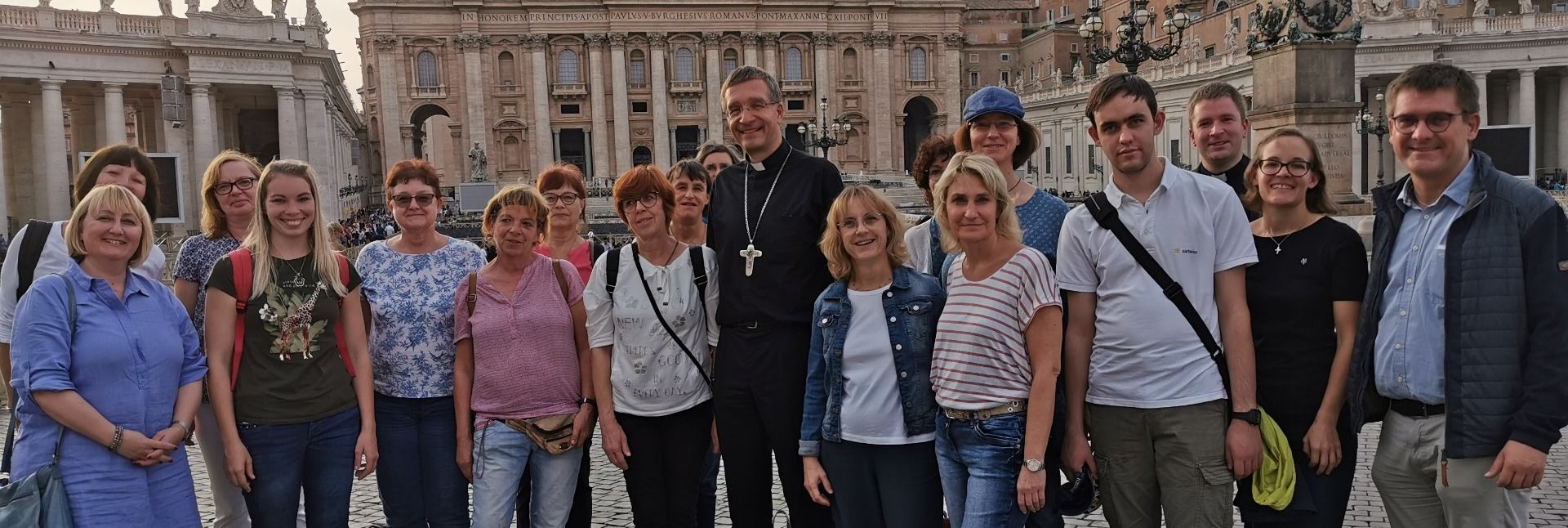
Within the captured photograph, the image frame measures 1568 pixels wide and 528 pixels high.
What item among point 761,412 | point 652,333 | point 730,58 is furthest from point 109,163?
point 730,58

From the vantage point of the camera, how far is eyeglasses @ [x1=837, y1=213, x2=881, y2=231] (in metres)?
4.01

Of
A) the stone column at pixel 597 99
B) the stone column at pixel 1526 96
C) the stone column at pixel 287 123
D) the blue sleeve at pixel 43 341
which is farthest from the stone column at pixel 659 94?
the blue sleeve at pixel 43 341

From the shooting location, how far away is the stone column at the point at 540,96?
209 feet

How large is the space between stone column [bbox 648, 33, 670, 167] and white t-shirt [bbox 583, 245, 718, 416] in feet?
200

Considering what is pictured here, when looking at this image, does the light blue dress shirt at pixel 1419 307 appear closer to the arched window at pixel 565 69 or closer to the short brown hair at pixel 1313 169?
the short brown hair at pixel 1313 169

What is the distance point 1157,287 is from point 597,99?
208ft

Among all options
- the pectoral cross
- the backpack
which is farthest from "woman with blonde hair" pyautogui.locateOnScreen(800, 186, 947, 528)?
the backpack

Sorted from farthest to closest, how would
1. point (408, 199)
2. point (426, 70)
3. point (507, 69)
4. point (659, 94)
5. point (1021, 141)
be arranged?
point (659, 94) → point (507, 69) → point (426, 70) → point (1021, 141) → point (408, 199)

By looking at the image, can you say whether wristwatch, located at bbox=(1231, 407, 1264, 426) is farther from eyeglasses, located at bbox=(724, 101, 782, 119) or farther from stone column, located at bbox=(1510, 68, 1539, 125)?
stone column, located at bbox=(1510, 68, 1539, 125)

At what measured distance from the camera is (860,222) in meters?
4.01

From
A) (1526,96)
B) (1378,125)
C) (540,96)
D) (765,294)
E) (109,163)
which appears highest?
(540,96)

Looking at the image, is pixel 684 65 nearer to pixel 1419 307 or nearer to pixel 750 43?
pixel 750 43

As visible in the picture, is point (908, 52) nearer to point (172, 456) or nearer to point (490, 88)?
point (490, 88)

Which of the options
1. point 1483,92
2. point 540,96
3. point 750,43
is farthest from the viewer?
point 750,43
